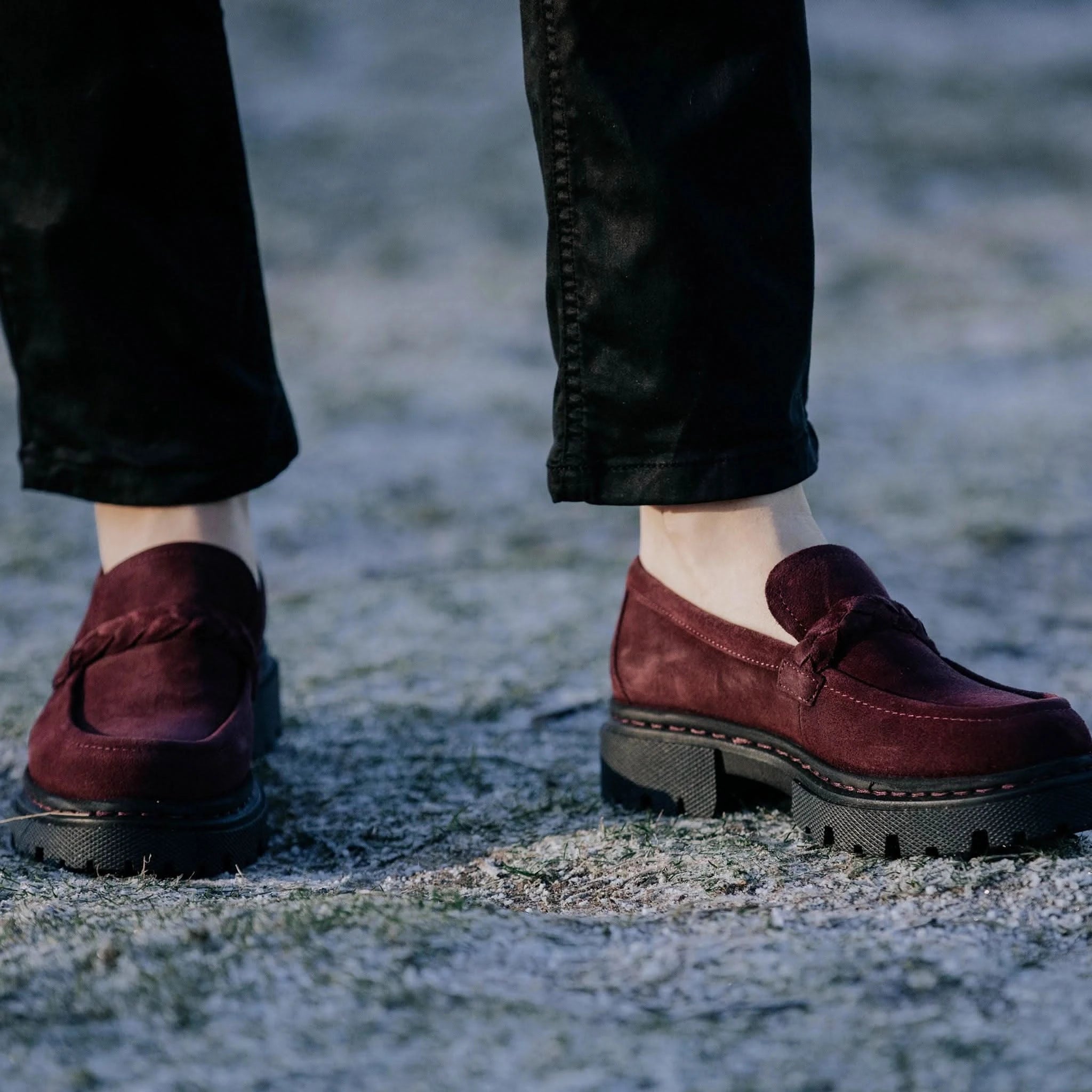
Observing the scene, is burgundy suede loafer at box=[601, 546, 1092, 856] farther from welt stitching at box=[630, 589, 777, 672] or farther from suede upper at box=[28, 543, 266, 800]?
suede upper at box=[28, 543, 266, 800]

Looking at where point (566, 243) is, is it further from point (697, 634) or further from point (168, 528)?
point (168, 528)

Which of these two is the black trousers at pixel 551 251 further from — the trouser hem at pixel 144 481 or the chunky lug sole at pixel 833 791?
the chunky lug sole at pixel 833 791

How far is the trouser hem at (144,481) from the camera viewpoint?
1.35 metres

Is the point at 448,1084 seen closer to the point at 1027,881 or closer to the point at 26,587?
the point at 1027,881

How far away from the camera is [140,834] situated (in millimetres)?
1176

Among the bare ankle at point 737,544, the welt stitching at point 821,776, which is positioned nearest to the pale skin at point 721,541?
the bare ankle at point 737,544

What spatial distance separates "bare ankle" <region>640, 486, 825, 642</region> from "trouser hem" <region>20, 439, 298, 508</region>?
0.41 metres

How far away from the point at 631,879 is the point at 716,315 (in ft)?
1.57

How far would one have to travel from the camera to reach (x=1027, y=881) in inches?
40.6

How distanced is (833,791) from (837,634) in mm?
134

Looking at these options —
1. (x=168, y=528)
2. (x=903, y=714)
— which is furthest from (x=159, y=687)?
(x=903, y=714)

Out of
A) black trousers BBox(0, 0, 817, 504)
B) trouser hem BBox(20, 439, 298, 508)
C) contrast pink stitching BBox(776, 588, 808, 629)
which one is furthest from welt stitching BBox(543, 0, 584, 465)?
trouser hem BBox(20, 439, 298, 508)

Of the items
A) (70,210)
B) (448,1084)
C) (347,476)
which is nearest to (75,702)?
(70,210)

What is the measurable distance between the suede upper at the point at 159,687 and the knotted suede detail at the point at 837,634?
1.68 ft
